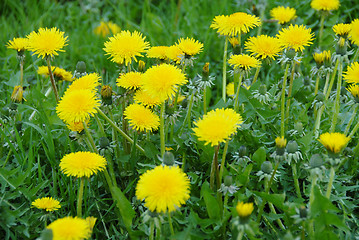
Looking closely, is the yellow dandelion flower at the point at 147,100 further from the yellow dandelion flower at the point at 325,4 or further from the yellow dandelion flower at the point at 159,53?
the yellow dandelion flower at the point at 325,4

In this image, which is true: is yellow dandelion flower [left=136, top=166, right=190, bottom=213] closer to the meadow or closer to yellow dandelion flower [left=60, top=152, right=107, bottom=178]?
the meadow

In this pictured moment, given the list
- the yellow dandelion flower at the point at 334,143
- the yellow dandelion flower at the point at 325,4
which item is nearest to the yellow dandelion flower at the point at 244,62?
the yellow dandelion flower at the point at 334,143

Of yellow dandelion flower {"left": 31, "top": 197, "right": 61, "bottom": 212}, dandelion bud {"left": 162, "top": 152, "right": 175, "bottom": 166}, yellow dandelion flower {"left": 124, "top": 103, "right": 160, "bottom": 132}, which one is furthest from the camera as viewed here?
yellow dandelion flower {"left": 124, "top": 103, "right": 160, "bottom": 132}

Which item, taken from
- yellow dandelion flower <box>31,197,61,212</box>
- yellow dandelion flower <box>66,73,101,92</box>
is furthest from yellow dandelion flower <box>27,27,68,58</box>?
yellow dandelion flower <box>31,197,61,212</box>

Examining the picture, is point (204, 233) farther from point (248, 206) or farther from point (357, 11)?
point (357, 11)

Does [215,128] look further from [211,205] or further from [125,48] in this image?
[125,48]
